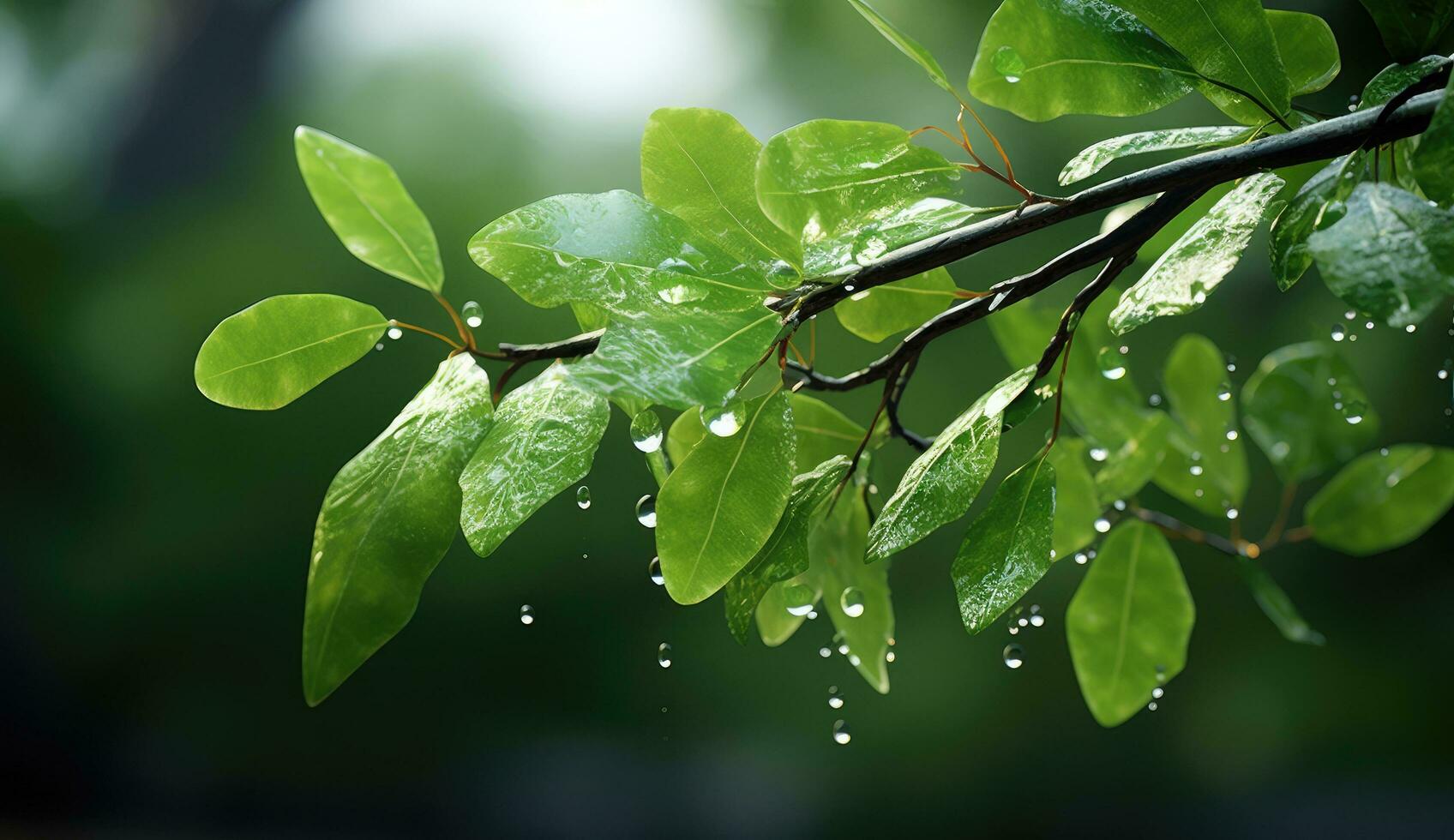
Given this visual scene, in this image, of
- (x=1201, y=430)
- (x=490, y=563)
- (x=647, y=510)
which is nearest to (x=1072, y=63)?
(x=647, y=510)

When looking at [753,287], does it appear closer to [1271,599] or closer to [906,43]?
[906,43]

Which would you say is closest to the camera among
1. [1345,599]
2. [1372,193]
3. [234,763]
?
[1372,193]

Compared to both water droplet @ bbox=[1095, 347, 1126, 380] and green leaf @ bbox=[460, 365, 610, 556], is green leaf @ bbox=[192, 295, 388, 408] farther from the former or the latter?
water droplet @ bbox=[1095, 347, 1126, 380]

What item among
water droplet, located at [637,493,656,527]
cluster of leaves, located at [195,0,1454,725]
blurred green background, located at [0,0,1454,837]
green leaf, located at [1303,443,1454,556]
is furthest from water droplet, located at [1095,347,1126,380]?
blurred green background, located at [0,0,1454,837]

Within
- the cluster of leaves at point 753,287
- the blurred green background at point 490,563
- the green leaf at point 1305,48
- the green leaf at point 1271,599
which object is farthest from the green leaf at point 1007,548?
the blurred green background at point 490,563

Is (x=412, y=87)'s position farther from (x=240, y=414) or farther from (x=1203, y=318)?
(x=1203, y=318)

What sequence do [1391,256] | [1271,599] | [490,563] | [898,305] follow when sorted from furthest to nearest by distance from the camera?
1. [490,563]
2. [1271,599]
3. [898,305]
4. [1391,256]

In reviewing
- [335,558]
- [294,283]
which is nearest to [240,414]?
[294,283]
